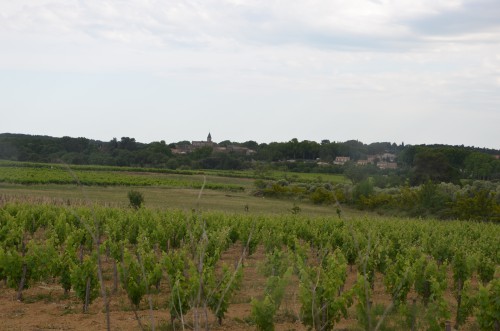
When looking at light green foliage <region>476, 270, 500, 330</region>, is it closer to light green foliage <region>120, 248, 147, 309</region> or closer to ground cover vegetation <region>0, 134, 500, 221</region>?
light green foliage <region>120, 248, 147, 309</region>

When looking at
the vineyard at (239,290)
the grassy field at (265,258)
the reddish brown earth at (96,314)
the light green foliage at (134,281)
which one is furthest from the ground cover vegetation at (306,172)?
the light green foliage at (134,281)

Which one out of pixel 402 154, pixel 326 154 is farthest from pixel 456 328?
pixel 326 154

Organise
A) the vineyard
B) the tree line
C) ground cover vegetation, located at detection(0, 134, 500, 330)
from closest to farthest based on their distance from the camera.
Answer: ground cover vegetation, located at detection(0, 134, 500, 330) → the vineyard → the tree line

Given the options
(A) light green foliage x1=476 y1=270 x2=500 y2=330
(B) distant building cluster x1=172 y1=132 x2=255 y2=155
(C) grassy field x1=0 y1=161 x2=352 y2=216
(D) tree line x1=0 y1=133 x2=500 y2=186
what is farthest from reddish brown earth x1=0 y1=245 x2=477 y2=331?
(B) distant building cluster x1=172 y1=132 x2=255 y2=155

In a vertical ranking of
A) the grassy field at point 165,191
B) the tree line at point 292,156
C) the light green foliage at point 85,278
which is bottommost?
the grassy field at point 165,191

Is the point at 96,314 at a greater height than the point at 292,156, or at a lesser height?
lesser

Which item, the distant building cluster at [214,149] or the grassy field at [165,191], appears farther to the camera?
the distant building cluster at [214,149]

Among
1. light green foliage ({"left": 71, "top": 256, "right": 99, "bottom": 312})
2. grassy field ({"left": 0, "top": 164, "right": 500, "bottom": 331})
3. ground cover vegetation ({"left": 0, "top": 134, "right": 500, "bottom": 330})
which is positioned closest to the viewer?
ground cover vegetation ({"left": 0, "top": 134, "right": 500, "bottom": 330})

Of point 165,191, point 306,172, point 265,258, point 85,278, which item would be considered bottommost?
point 165,191

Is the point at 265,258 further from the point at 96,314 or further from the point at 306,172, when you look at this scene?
the point at 306,172

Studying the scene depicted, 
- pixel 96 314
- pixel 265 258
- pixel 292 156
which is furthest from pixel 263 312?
pixel 292 156

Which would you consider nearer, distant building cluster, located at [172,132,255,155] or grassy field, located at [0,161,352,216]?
grassy field, located at [0,161,352,216]

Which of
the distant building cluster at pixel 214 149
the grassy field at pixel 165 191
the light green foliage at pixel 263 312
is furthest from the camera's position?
the distant building cluster at pixel 214 149

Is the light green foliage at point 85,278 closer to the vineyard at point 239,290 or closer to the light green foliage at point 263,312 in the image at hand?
the vineyard at point 239,290
